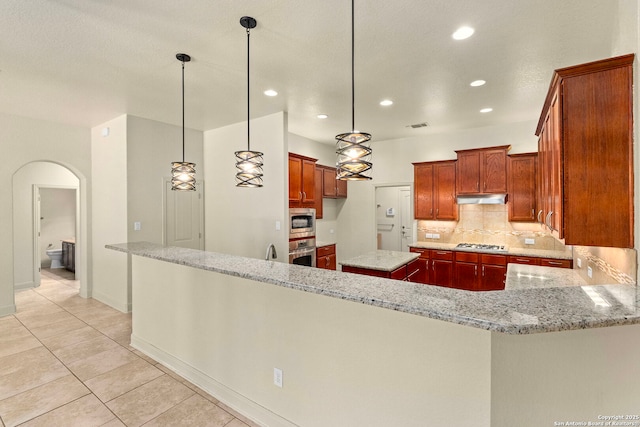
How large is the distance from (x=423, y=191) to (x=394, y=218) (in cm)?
158

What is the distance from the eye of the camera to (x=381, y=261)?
361 cm

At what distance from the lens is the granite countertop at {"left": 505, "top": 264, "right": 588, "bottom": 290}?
8.39ft

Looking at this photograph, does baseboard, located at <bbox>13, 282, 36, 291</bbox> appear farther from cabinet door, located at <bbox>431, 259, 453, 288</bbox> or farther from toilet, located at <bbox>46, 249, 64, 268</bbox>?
cabinet door, located at <bbox>431, 259, 453, 288</bbox>

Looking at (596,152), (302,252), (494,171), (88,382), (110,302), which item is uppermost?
(494,171)

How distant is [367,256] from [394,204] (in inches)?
133

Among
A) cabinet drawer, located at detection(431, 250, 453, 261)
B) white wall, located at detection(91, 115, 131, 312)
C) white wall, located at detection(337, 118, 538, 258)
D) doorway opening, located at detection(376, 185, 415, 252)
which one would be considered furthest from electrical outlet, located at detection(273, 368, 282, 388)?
doorway opening, located at detection(376, 185, 415, 252)

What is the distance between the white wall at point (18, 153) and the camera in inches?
166

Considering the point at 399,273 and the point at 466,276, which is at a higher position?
the point at 399,273

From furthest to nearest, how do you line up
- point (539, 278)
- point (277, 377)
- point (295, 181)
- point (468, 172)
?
point (468, 172) → point (295, 181) → point (539, 278) → point (277, 377)

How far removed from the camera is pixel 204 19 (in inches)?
86.1

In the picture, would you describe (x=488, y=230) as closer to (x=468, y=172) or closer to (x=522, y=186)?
(x=522, y=186)

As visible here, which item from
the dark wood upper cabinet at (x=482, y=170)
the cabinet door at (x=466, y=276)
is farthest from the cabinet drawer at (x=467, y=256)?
the dark wood upper cabinet at (x=482, y=170)

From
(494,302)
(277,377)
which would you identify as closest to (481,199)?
(494,302)

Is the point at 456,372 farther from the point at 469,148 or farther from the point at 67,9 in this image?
the point at 469,148
